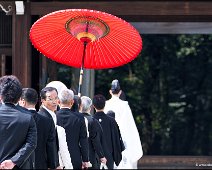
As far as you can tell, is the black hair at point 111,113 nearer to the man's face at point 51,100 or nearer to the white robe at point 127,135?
the white robe at point 127,135

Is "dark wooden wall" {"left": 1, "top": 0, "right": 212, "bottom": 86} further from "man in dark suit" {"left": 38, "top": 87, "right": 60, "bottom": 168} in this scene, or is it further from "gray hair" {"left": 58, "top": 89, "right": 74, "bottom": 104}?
"man in dark suit" {"left": 38, "top": 87, "right": 60, "bottom": 168}

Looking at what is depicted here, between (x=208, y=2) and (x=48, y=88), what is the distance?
4.47 metres

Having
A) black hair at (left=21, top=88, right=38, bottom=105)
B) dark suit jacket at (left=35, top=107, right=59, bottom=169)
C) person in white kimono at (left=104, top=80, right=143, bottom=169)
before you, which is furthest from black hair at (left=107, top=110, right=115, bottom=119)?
black hair at (left=21, top=88, right=38, bottom=105)

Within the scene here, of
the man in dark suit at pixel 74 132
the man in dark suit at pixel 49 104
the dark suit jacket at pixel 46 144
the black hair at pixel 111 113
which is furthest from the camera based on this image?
the black hair at pixel 111 113

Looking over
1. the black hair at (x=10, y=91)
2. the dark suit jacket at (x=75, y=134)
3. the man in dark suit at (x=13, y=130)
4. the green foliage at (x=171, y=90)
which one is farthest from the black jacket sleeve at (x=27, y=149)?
the green foliage at (x=171, y=90)

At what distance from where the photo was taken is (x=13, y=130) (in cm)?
578

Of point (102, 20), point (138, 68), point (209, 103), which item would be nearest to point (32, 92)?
point (102, 20)

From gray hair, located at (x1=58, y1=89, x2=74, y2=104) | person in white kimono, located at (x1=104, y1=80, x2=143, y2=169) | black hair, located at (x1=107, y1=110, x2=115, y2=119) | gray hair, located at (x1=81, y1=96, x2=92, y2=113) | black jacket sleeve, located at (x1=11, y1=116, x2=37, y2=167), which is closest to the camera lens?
black jacket sleeve, located at (x1=11, y1=116, x2=37, y2=167)

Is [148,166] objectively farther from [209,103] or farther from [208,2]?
[209,103]

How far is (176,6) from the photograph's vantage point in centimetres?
1077

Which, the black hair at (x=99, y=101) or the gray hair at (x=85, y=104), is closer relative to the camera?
the gray hair at (x=85, y=104)

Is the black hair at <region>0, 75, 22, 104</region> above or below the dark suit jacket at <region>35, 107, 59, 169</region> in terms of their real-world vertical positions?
above

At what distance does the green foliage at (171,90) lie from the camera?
1716cm

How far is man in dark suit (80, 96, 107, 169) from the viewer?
8.30 meters
